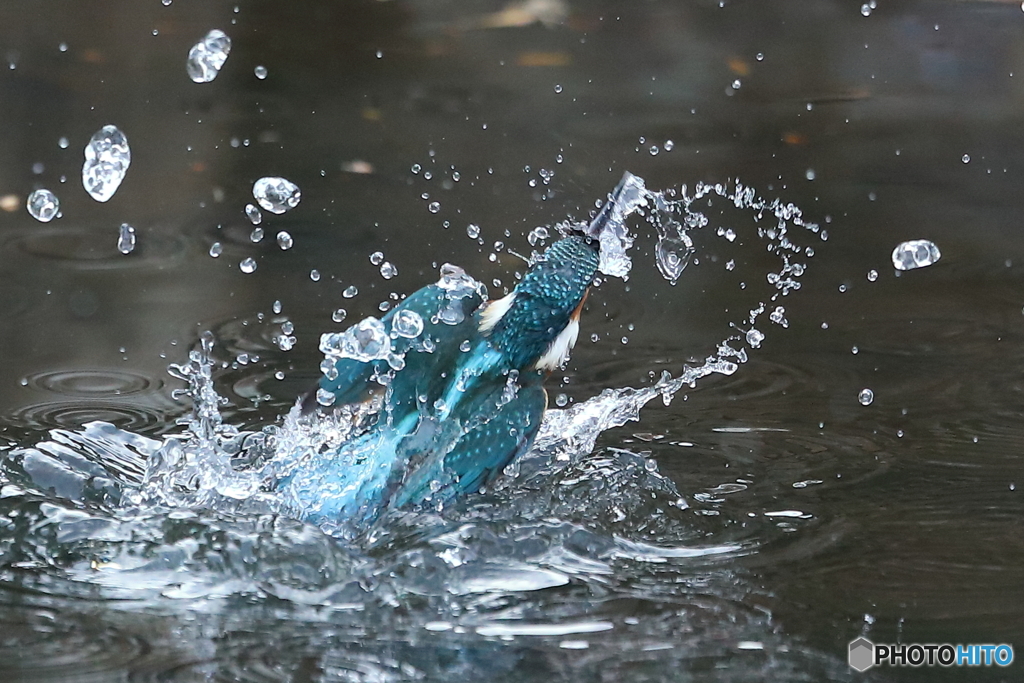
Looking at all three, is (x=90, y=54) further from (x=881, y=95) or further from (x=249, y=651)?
(x=249, y=651)

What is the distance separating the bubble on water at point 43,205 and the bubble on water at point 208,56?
54 centimetres

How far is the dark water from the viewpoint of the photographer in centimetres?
193

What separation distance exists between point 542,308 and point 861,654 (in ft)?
2.83

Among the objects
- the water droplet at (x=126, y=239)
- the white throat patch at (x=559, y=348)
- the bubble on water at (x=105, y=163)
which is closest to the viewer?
the white throat patch at (x=559, y=348)

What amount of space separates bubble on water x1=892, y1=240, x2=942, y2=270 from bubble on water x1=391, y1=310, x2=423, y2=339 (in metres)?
1.85

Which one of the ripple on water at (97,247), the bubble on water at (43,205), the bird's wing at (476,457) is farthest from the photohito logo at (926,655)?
the bubble on water at (43,205)

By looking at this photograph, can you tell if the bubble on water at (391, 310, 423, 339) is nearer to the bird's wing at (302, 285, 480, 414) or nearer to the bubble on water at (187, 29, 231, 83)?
the bird's wing at (302, 285, 480, 414)

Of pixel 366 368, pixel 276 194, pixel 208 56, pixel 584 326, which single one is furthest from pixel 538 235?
pixel 366 368

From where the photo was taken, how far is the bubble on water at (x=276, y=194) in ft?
11.8

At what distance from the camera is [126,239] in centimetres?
375

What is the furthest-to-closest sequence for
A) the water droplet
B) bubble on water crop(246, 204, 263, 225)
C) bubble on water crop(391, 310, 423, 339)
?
bubble on water crop(246, 204, 263, 225), the water droplet, bubble on water crop(391, 310, 423, 339)

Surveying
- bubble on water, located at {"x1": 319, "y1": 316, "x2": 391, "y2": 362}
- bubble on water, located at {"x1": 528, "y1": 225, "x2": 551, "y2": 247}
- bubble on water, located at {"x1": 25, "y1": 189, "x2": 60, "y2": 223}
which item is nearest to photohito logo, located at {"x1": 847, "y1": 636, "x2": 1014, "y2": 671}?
bubble on water, located at {"x1": 319, "y1": 316, "x2": 391, "y2": 362}

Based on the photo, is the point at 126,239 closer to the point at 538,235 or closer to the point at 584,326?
the point at 538,235

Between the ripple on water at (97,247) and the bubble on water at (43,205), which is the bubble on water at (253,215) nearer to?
the ripple on water at (97,247)
